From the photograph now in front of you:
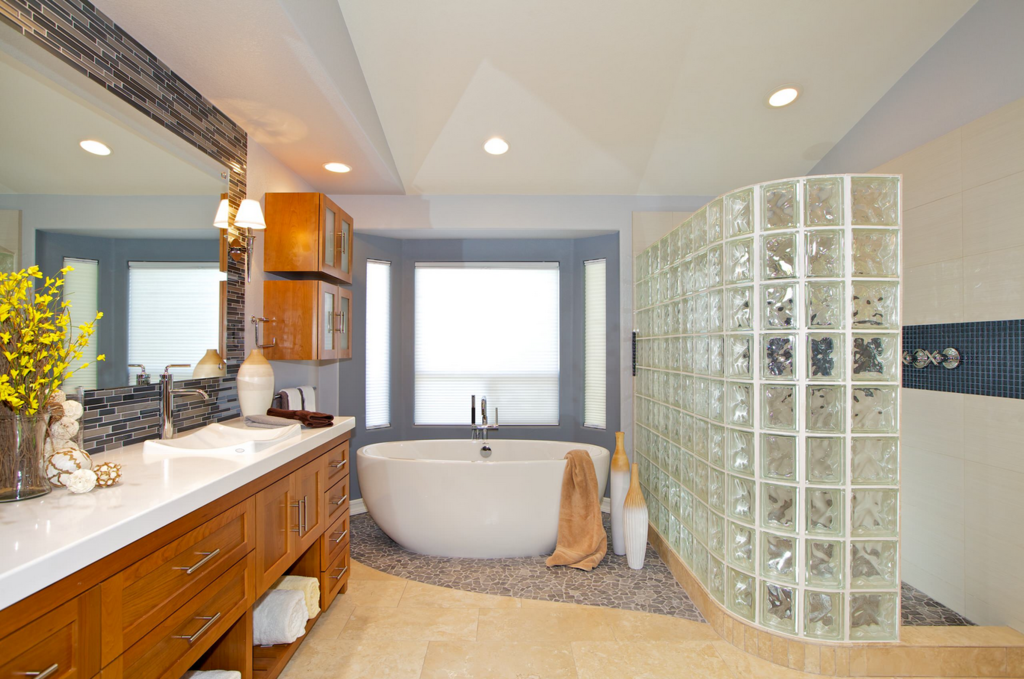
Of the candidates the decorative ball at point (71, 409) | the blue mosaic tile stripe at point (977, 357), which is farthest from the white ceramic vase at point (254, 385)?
the blue mosaic tile stripe at point (977, 357)

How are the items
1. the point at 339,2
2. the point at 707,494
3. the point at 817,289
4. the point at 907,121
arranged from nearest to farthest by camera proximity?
the point at 817,289 → the point at 339,2 → the point at 707,494 → the point at 907,121

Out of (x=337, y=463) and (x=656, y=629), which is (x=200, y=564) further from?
(x=656, y=629)

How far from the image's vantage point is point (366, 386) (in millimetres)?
3951

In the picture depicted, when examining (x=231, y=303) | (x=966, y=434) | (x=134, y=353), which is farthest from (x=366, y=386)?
(x=966, y=434)

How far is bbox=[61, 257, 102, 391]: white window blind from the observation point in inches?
60.7

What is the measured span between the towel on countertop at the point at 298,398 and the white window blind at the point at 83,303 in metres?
1.32

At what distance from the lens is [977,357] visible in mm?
2268

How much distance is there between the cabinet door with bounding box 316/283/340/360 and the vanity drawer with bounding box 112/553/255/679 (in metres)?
1.46

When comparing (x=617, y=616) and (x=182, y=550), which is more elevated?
(x=182, y=550)

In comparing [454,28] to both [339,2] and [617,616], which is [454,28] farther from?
[617,616]

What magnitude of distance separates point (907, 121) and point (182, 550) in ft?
11.4

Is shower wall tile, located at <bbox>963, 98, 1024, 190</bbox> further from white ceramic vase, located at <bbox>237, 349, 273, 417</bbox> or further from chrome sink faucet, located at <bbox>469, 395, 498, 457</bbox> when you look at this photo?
white ceramic vase, located at <bbox>237, 349, 273, 417</bbox>

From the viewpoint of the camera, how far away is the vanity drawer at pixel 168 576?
107 cm

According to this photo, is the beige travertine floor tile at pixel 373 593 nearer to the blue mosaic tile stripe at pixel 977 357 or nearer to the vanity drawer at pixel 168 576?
the vanity drawer at pixel 168 576
